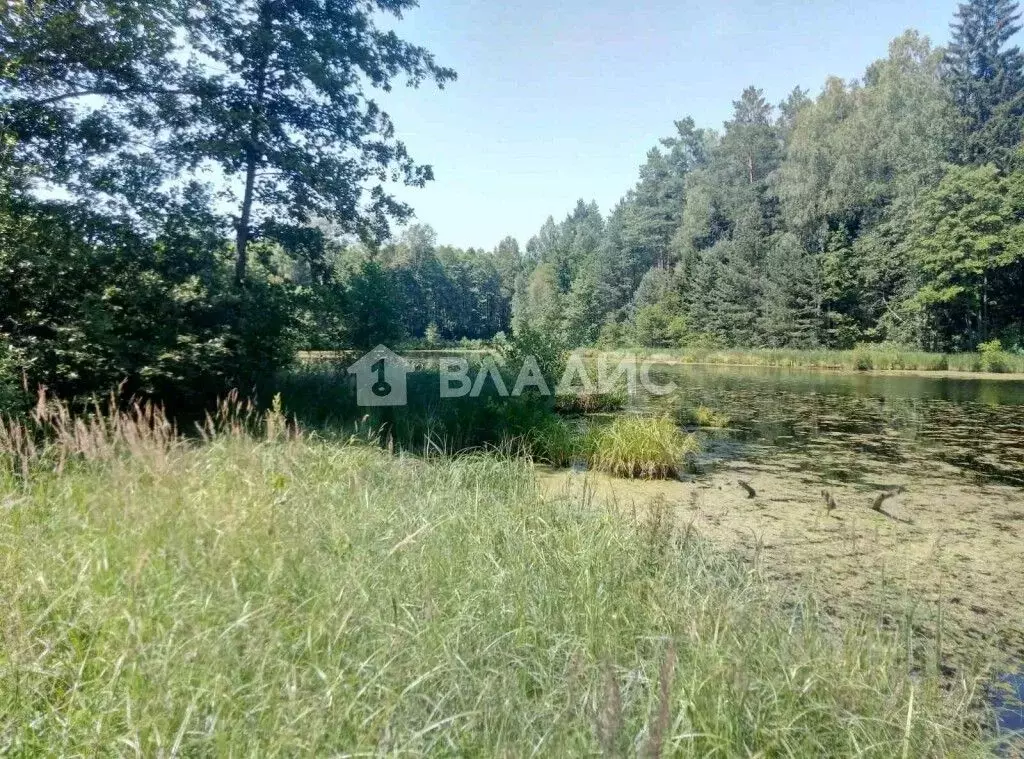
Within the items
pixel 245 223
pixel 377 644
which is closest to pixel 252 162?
pixel 245 223

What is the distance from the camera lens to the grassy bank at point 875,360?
22.2 m

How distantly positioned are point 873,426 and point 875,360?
1644 centimetres

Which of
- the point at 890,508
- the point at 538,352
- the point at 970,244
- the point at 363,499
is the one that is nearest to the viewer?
the point at 363,499

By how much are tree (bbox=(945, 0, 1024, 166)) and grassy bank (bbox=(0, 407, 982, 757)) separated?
117 ft

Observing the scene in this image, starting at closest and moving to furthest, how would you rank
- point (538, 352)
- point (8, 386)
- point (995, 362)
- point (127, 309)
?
point (8, 386) < point (127, 309) < point (538, 352) < point (995, 362)

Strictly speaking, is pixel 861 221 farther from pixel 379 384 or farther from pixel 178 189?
pixel 178 189

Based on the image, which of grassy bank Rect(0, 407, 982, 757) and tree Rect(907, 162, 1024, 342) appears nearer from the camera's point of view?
grassy bank Rect(0, 407, 982, 757)

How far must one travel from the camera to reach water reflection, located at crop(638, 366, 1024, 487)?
693 cm

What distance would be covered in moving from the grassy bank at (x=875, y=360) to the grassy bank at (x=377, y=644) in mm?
16852

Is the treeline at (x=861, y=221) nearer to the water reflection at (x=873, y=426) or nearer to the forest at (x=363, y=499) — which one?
the water reflection at (x=873, y=426)

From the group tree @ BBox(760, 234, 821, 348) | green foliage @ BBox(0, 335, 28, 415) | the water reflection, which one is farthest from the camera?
tree @ BBox(760, 234, 821, 348)

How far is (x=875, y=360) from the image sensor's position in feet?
78.2

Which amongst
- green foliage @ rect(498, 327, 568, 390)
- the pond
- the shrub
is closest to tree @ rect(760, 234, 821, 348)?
the shrub

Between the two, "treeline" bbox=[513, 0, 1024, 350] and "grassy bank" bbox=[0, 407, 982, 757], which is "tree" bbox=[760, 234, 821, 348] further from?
"grassy bank" bbox=[0, 407, 982, 757]
